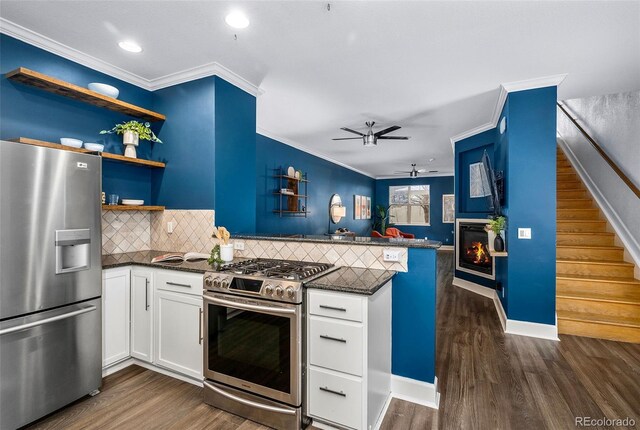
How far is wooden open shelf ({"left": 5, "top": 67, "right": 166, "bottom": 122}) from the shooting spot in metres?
2.23

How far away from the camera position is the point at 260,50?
8.73 feet

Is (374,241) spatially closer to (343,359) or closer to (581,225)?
(343,359)

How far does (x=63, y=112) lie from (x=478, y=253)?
5608 millimetres

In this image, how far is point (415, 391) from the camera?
2215 millimetres

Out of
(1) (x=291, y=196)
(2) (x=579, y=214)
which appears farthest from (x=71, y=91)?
(2) (x=579, y=214)

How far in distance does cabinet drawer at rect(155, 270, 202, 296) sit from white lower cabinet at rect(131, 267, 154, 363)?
12 centimetres

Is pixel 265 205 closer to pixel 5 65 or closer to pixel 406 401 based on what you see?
pixel 5 65

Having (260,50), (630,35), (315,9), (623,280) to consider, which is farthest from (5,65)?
(623,280)

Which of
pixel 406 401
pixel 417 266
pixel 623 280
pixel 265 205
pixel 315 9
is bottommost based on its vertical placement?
pixel 406 401

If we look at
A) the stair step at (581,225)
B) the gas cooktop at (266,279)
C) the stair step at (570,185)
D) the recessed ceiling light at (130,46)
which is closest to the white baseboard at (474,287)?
the stair step at (581,225)

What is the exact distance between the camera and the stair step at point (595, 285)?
3.44 metres

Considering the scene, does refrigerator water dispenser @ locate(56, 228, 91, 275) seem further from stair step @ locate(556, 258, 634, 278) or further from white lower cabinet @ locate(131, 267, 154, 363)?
stair step @ locate(556, 258, 634, 278)

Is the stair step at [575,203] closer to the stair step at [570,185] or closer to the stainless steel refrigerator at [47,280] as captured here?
the stair step at [570,185]

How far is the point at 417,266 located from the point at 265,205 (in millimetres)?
3649
